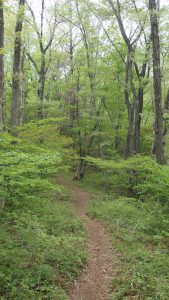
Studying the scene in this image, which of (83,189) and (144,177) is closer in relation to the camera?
(144,177)

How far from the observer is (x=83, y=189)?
18.8 metres

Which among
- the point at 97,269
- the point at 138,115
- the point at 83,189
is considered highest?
the point at 138,115

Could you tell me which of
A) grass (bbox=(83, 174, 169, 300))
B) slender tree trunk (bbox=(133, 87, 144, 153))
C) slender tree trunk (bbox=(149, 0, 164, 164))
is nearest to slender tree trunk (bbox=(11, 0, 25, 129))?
slender tree trunk (bbox=(149, 0, 164, 164))

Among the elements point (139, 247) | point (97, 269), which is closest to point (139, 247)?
point (139, 247)

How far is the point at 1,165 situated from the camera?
4672 mm

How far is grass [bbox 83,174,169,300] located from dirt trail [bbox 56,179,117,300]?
0.71ft

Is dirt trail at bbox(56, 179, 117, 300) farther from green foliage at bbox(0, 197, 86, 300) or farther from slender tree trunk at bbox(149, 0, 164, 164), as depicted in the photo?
slender tree trunk at bbox(149, 0, 164, 164)

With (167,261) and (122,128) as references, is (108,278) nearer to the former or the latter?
(167,261)

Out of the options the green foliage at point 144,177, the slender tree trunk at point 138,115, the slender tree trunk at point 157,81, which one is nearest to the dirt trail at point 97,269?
the green foliage at point 144,177

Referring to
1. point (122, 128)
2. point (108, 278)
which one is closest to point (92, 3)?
point (122, 128)

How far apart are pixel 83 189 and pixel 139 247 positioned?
444 inches

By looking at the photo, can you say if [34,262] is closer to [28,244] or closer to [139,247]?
[28,244]

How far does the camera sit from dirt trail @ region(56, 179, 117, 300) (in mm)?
5578

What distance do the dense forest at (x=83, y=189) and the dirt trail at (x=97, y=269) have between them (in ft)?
0.08
